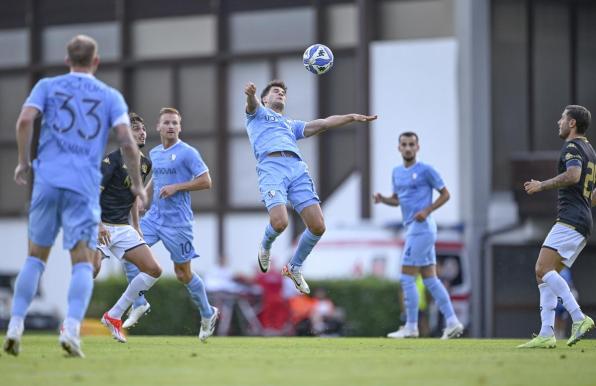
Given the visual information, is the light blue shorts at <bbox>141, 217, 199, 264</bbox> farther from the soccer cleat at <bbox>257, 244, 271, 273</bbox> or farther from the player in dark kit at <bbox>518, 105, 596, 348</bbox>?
the player in dark kit at <bbox>518, 105, 596, 348</bbox>

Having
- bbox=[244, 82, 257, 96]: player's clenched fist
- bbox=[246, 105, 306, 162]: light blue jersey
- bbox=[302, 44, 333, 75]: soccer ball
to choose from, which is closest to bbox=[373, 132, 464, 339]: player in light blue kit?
bbox=[302, 44, 333, 75]: soccer ball

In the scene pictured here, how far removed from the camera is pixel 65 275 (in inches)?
1513

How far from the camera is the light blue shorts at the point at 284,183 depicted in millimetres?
14828

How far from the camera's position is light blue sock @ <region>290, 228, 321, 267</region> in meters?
15.3

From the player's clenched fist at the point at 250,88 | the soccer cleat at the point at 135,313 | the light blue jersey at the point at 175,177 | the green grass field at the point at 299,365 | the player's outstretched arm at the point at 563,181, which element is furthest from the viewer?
the soccer cleat at the point at 135,313

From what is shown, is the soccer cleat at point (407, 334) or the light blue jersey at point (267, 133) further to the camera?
the soccer cleat at point (407, 334)

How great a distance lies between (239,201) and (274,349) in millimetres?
24953

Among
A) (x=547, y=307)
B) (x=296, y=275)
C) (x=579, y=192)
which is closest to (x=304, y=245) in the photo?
(x=296, y=275)

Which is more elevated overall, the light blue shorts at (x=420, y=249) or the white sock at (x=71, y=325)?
the light blue shorts at (x=420, y=249)

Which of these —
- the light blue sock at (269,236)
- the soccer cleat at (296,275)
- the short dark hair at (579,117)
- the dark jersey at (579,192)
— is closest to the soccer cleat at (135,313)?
the light blue sock at (269,236)

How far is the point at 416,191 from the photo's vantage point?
57.3 feet

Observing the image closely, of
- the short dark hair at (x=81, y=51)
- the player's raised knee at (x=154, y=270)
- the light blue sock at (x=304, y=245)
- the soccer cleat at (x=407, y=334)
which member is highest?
the short dark hair at (x=81, y=51)

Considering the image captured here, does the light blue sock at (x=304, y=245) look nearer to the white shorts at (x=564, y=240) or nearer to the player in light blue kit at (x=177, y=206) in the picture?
the player in light blue kit at (x=177, y=206)

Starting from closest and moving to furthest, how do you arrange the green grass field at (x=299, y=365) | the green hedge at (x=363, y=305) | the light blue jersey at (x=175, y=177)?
the green grass field at (x=299, y=365)
the light blue jersey at (x=175, y=177)
the green hedge at (x=363, y=305)
